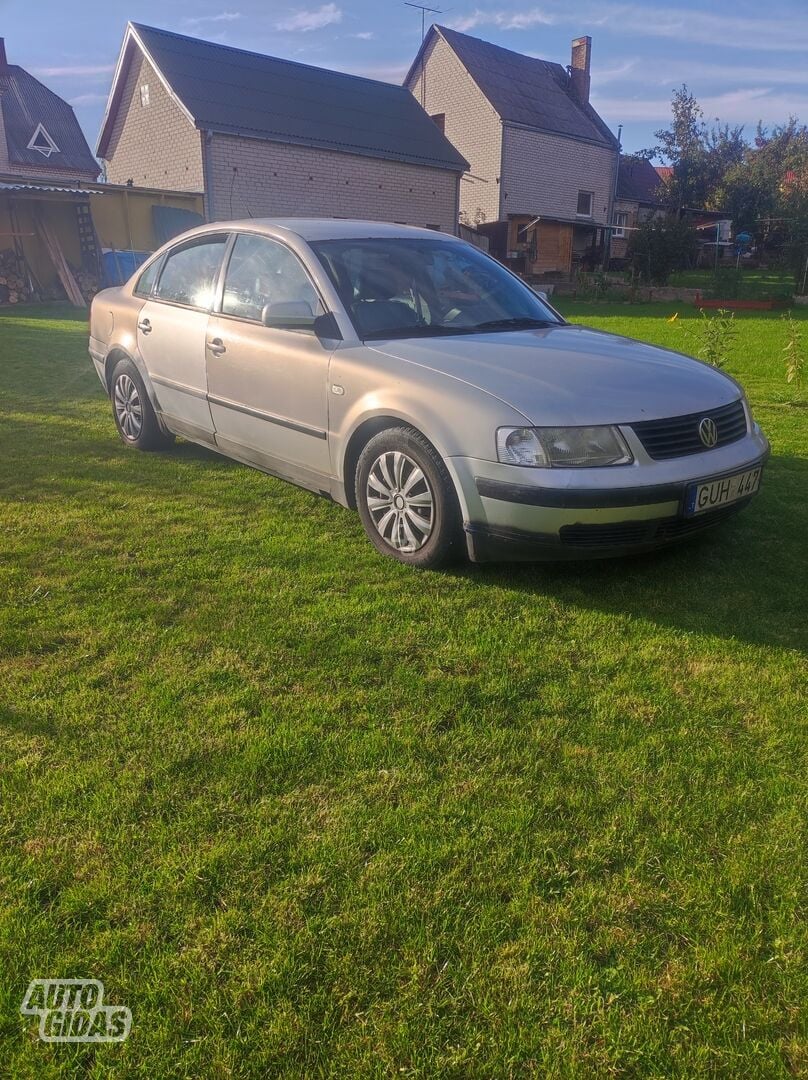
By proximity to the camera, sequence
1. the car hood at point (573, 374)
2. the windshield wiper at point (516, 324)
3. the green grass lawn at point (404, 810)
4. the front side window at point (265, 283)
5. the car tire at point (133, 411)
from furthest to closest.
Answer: the car tire at point (133, 411), the windshield wiper at point (516, 324), the front side window at point (265, 283), the car hood at point (573, 374), the green grass lawn at point (404, 810)

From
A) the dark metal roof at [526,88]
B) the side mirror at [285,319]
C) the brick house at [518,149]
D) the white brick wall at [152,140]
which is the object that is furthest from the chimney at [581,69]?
the side mirror at [285,319]

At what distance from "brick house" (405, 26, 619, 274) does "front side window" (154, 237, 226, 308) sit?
2846 centimetres

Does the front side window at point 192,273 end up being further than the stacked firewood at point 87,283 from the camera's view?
No

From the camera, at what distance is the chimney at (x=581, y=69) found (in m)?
39.7

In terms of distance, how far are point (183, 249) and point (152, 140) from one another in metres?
24.4

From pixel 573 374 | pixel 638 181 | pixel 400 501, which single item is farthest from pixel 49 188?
pixel 638 181

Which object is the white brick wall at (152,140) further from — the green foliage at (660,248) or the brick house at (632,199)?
the brick house at (632,199)

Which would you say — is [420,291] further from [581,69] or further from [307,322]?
[581,69]

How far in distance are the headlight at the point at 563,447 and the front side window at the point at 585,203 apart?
3734 cm

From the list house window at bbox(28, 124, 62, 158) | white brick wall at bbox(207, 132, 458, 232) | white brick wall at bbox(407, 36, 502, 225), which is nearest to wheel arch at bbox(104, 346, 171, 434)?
white brick wall at bbox(207, 132, 458, 232)

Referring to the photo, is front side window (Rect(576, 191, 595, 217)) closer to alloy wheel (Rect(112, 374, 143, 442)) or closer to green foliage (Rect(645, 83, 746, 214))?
green foliage (Rect(645, 83, 746, 214))

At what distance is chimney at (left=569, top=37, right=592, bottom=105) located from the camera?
39688 mm

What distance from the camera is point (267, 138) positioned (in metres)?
24.1

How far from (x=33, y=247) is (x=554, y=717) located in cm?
2463
